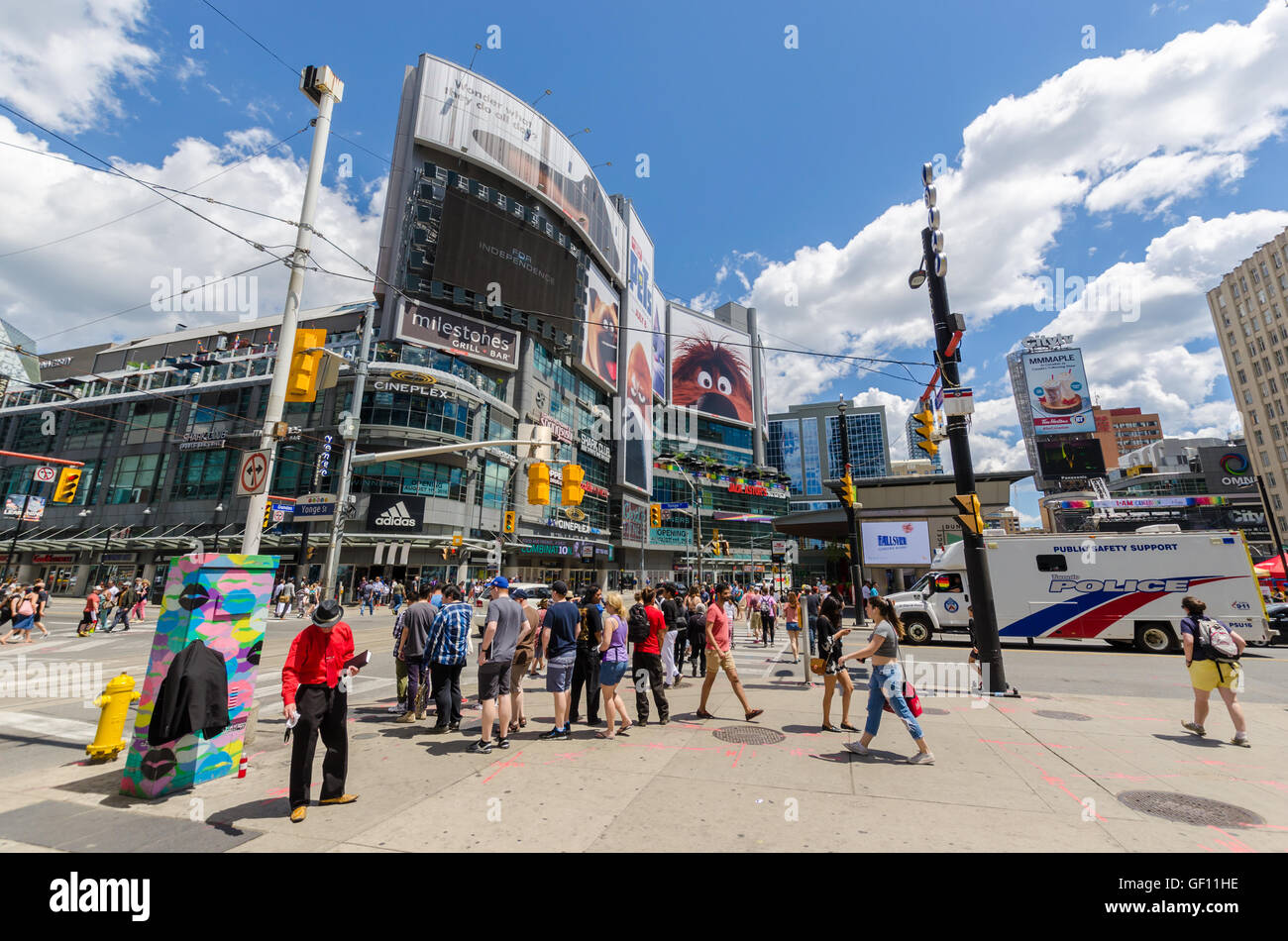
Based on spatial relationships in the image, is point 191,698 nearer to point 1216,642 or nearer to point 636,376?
point 1216,642

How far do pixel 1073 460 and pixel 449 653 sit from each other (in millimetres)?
97898

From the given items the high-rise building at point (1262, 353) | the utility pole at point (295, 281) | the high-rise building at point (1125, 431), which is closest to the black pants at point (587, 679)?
the utility pole at point (295, 281)

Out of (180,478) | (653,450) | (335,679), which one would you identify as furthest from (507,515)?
(653,450)

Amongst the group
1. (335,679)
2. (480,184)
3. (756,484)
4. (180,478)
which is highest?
(480,184)

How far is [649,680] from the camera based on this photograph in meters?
7.78

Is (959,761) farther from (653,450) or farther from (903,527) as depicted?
(653,450)

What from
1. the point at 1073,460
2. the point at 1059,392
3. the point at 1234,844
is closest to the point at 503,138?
the point at 1234,844

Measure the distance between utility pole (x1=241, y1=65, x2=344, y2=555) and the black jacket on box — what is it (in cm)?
277

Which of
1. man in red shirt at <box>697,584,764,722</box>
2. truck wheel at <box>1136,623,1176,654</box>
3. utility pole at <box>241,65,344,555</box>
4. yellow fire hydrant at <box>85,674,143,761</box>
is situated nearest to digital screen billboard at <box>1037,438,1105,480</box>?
truck wheel at <box>1136,623,1176,654</box>

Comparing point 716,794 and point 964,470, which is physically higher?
point 964,470

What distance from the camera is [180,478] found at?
42.5 metres

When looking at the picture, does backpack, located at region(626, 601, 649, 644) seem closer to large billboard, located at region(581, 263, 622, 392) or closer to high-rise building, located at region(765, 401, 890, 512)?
large billboard, located at region(581, 263, 622, 392)
